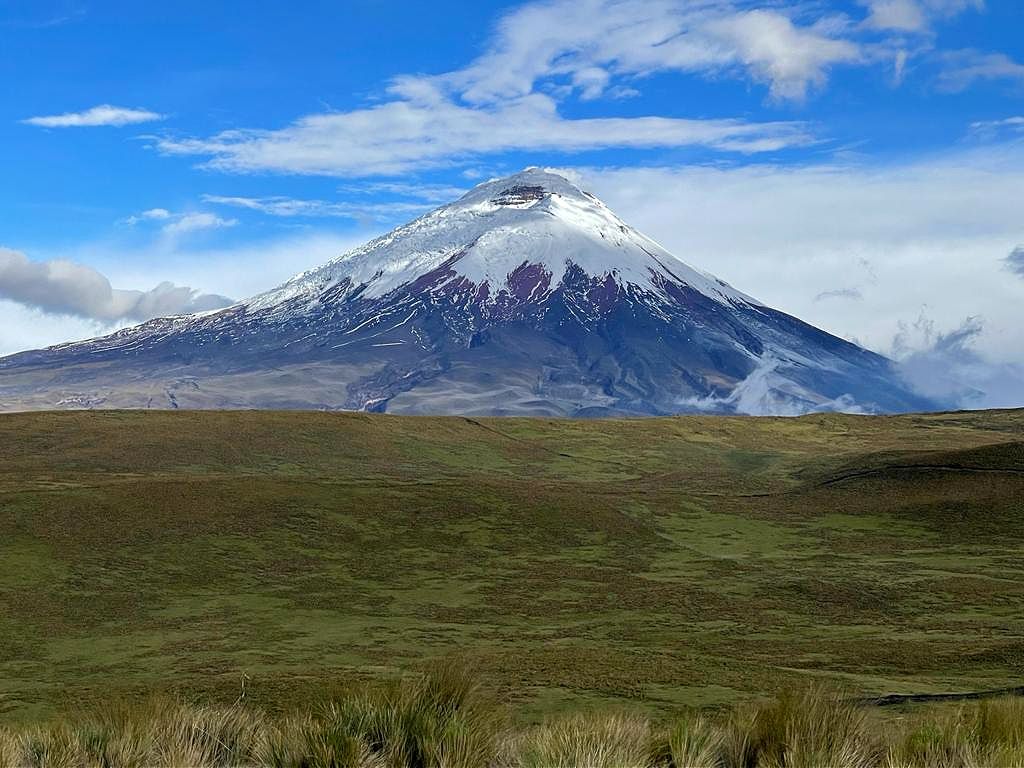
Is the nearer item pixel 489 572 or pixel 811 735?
pixel 811 735

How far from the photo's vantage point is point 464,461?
272ft

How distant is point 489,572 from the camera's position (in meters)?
43.3

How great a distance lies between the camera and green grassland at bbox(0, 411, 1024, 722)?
81.7ft

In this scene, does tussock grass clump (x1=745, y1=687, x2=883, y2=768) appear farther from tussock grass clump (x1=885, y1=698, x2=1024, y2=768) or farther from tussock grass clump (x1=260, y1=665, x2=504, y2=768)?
tussock grass clump (x1=260, y1=665, x2=504, y2=768)

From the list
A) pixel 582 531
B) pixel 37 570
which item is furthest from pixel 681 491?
pixel 37 570

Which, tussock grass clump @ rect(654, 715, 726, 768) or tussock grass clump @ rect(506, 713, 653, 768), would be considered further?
tussock grass clump @ rect(654, 715, 726, 768)

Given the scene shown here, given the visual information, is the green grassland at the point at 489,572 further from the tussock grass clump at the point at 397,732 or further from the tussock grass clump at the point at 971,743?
the tussock grass clump at the point at 971,743

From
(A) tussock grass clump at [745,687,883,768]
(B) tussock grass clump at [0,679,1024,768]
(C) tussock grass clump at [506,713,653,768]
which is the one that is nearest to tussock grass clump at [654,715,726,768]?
(B) tussock grass clump at [0,679,1024,768]

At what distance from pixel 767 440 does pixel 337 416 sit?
129ft

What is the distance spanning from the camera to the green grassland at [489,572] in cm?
2491

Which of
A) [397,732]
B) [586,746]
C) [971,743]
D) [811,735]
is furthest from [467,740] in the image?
[971,743]

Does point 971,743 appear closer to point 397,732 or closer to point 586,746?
point 586,746

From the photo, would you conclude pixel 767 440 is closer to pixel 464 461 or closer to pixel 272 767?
pixel 464 461

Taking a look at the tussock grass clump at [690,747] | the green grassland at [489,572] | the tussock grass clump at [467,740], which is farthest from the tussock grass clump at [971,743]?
the green grassland at [489,572]
